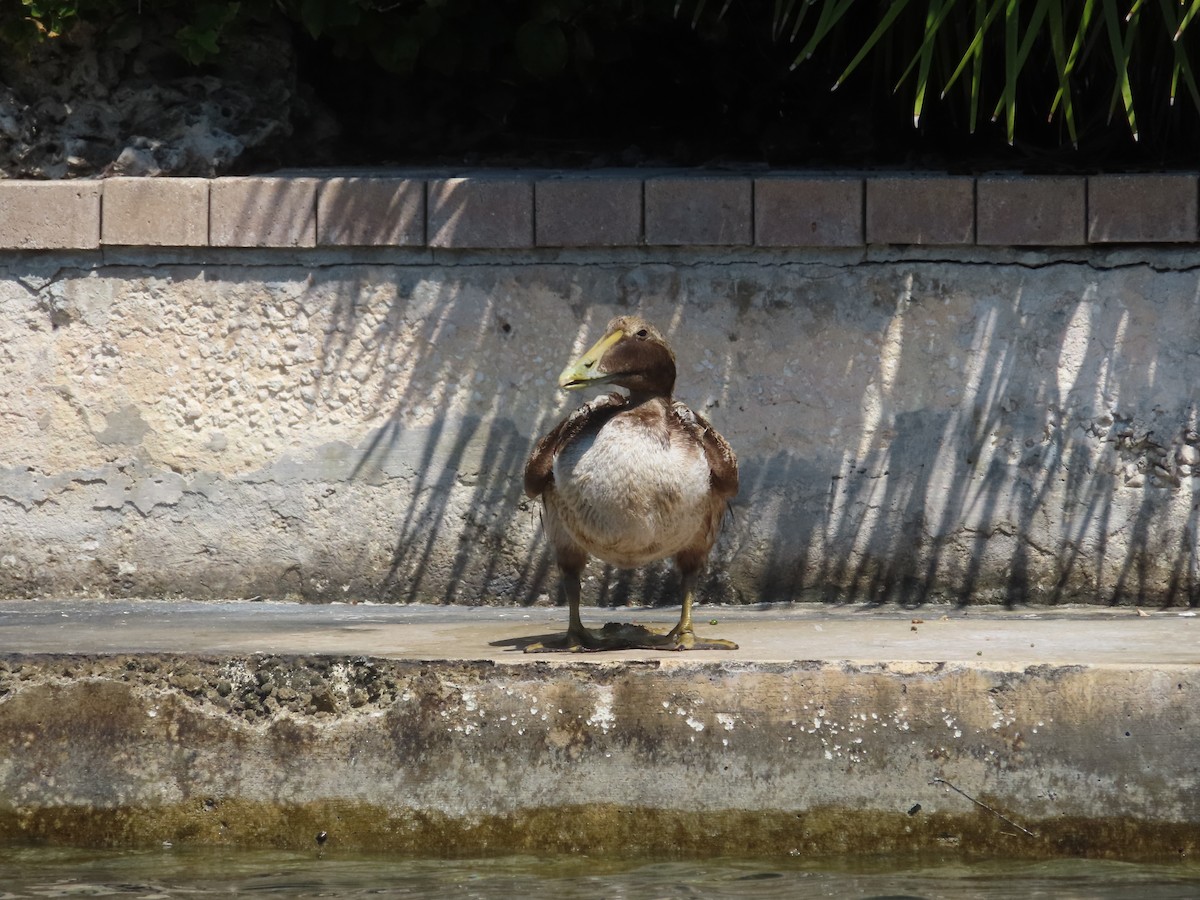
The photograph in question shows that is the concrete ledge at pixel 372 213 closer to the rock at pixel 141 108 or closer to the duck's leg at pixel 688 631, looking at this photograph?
the rock at pixel 141 108

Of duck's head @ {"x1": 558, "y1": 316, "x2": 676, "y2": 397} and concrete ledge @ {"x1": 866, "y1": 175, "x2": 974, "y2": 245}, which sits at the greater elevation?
concrete ledge @ {"x1": 866, "y1": 175, "x2": 974, "y2": 245}

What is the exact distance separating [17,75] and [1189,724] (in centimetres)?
470

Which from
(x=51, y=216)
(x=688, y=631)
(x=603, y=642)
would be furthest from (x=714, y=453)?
(x=51, y=216)

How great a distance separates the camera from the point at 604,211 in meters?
5.72

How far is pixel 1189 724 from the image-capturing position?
3.91 meters

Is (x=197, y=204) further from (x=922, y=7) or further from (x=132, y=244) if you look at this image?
(x=922, y=7)

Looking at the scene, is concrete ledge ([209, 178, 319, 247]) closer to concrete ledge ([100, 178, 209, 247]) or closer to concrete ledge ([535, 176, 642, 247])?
concrete ledge ([100, 178, 209, 247])

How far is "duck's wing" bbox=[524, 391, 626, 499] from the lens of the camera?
461cm

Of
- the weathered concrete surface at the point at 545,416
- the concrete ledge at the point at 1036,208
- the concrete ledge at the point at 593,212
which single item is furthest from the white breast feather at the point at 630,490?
the concrete ledge at the point at 1036,208

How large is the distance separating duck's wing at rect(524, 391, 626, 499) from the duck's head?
94 mm

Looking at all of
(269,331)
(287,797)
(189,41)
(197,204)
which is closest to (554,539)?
(287,797)

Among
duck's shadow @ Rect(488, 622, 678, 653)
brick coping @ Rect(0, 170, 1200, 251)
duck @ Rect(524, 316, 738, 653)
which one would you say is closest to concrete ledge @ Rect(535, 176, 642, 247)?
brick coping @ Rect(0, 170, 1200, 251)

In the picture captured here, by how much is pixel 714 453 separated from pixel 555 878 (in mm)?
1362

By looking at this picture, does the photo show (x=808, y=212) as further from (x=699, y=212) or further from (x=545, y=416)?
(x=545, y=416)
